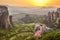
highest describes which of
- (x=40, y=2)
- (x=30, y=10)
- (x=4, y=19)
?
(x=40, y=2)

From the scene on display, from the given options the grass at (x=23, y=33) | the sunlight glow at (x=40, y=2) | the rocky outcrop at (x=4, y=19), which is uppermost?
the sunlight glow at (x=40, y=2)

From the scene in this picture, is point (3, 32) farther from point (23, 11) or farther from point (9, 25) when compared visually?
point (23, 11)

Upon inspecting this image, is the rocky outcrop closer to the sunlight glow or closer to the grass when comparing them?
the grass

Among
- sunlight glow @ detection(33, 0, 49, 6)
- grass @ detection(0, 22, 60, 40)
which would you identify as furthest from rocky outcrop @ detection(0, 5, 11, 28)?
sunlight glow @ detection(33, 0, 49, 6)

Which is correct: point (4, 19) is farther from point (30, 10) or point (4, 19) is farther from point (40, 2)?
point (40, 2)

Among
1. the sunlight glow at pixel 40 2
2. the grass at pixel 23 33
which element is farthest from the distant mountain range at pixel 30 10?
the grass at pixel 23 33

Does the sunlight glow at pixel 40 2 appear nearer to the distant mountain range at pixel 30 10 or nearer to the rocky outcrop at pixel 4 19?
the distant mountain range at pixel 30 10

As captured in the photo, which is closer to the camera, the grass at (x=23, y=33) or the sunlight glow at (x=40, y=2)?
the grass at (x=23, y=33)

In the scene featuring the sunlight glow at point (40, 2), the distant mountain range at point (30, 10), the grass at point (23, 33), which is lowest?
the grass at point (23, 33)

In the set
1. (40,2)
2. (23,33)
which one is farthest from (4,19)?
(40,2)

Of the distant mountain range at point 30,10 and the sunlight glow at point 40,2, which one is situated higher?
the sunlight glow at point 40,2

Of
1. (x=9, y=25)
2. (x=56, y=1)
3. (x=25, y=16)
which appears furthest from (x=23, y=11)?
(x=56, y=1)

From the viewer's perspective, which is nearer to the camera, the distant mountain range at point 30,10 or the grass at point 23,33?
the grass at point 23,33
